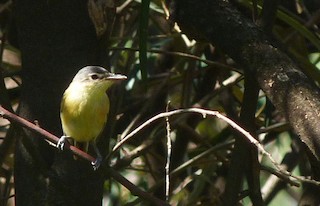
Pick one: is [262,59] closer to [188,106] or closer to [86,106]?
[86,106]

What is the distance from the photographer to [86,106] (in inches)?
130

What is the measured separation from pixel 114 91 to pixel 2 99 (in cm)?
139

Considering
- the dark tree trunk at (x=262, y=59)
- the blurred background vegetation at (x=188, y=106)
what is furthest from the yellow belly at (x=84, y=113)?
the dark tree trunk at (x=262, y=59)

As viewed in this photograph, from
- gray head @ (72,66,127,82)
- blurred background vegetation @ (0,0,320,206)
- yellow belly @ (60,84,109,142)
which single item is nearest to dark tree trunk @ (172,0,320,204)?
gray head @ (72,66,127,82)

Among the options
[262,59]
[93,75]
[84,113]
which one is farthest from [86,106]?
[262,59]

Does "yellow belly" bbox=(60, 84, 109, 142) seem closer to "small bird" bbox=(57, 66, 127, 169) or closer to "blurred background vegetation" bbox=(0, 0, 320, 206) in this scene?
"small bird" bbox=(57, 66, 127, 169)

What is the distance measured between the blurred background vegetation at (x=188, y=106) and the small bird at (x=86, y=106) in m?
0.29

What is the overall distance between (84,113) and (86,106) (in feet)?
0.17

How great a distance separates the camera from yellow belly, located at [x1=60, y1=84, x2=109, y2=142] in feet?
10.2

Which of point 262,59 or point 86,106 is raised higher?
point 262,59

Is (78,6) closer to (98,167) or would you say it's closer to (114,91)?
(98,167)

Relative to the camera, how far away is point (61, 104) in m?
3.02

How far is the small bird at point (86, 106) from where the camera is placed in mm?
3051

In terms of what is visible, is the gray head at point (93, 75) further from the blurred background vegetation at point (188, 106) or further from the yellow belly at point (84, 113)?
the blurred background vegetation at point (188, 106)
